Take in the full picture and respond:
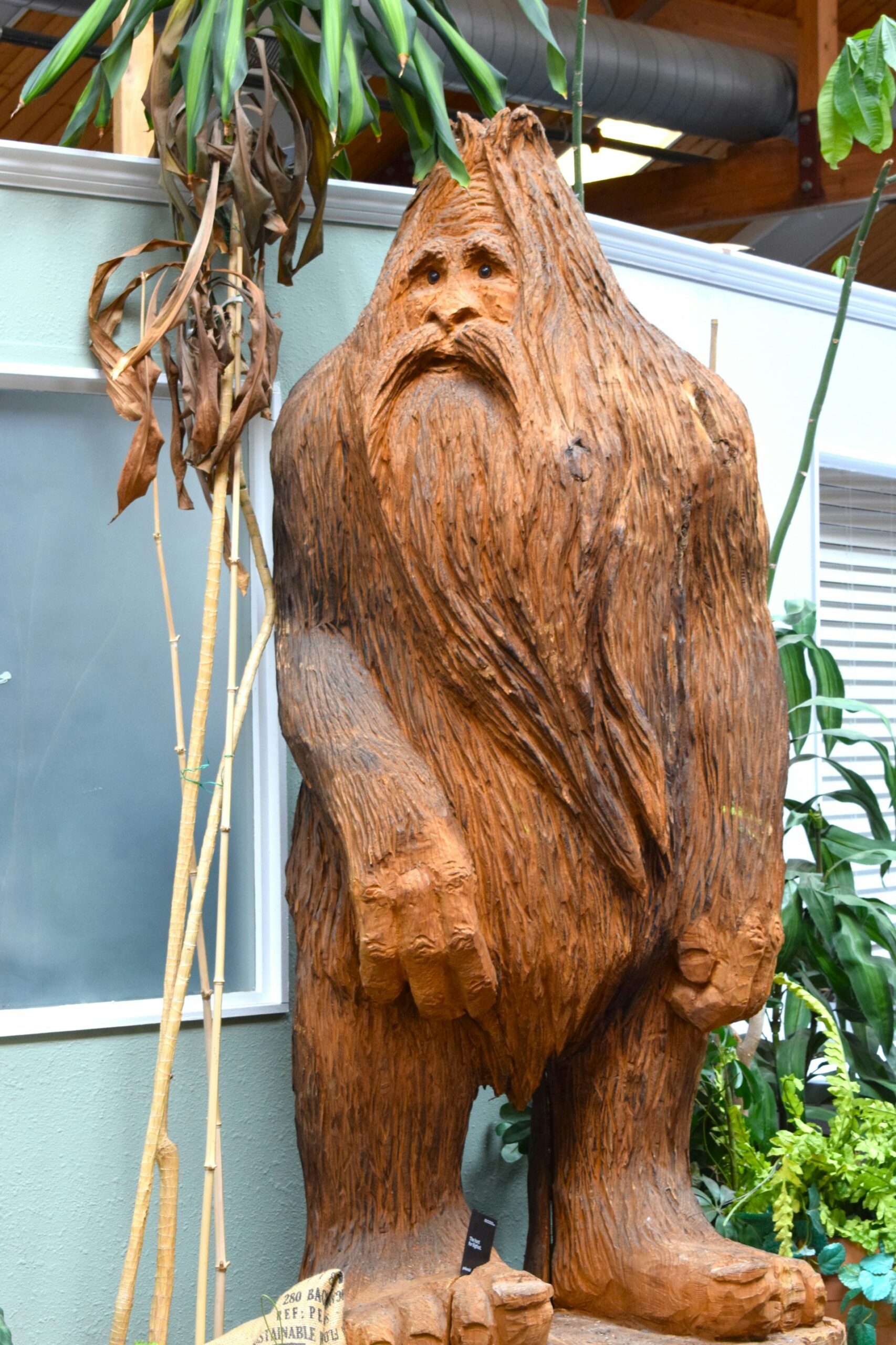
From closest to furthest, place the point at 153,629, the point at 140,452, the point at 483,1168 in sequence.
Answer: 1. the point at 140,452
2. the point at 153,629
3. the point at 483,1168

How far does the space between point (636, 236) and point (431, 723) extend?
1.03 metres

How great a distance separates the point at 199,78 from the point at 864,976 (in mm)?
1464

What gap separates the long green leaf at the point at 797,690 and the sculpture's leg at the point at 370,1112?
93 centimetres

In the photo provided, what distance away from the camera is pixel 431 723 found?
1426 millimetres

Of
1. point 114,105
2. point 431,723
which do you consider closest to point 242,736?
point 431,723

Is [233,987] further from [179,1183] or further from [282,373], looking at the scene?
[282,373]

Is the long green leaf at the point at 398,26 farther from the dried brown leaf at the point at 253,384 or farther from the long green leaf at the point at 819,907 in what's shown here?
the long green leaf at the point at 819,907

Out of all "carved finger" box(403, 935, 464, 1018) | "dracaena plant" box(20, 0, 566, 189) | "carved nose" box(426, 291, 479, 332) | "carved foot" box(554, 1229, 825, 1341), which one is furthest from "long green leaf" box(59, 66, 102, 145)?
"carved foot" box(554, 1229, 825, 1341)

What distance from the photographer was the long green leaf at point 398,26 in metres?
1.61

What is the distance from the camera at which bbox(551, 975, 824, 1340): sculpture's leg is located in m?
1.43

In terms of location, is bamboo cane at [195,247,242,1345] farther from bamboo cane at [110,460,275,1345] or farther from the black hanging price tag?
the black hanging price tag

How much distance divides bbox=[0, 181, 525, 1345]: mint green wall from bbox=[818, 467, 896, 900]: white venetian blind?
3.79 feet

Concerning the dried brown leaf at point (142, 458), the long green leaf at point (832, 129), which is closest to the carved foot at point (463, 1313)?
the dried brown leaf at point (142, 458)

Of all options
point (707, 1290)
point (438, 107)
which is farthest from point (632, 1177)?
point (438, 107)
